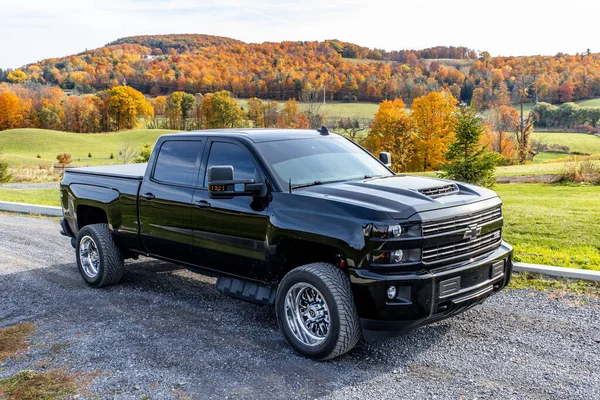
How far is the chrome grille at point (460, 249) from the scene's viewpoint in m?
4.37

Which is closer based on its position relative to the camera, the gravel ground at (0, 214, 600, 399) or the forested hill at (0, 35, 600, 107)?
the gravel ground at (0, 214, 600, 399)

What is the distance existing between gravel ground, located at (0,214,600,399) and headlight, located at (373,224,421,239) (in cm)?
114

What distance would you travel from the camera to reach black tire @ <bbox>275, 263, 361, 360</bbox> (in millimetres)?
4422

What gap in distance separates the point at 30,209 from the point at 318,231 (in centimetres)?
1201

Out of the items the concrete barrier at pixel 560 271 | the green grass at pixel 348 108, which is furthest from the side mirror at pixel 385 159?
the green grass at pixel 348 108

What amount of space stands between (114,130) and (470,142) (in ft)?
330

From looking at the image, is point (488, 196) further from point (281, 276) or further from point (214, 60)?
point (214, 60)

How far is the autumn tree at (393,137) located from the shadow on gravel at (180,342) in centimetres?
5381

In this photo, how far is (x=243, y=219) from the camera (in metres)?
5.25

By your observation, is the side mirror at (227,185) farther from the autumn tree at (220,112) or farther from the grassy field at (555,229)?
the autumn tree at (220,112)

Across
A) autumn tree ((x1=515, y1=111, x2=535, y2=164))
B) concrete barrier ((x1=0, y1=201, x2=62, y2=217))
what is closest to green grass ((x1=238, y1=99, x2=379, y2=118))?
autumn tree ((x1=515, y1=111, x2=535, y2=164))

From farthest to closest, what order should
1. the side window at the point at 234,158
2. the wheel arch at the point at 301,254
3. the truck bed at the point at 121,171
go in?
the truck bed at the point at 121,171 → the side window at the point at 234,158 → the wheel arch at the point at 301,254

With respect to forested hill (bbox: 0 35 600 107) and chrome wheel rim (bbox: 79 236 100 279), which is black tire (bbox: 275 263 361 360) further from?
forested hill (bbox: 0 35 600 107)

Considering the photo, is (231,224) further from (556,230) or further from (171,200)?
(556,230)
